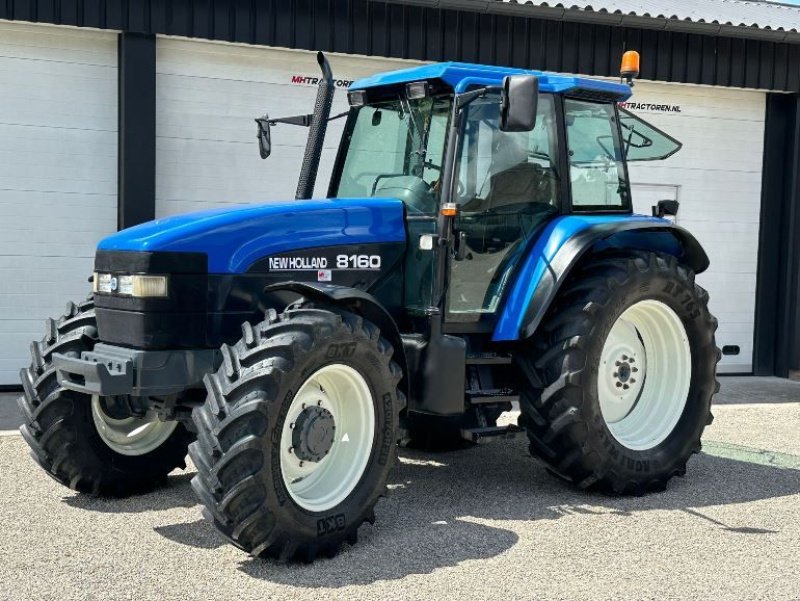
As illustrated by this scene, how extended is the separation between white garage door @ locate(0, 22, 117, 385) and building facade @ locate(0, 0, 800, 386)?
12 millimetres

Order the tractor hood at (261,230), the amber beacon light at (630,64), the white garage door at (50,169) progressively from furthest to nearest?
Result: the white garage door at (50,169), the amber beacon light at (630,64), the tractor hood at (261,230)

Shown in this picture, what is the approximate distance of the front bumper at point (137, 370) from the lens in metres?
4.71

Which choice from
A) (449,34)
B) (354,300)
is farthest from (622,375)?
(449,34)

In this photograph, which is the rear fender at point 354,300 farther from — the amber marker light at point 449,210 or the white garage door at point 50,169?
the white garage door at point 50,169

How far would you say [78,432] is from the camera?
17.5 feet

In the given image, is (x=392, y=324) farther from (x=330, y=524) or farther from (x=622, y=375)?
(x=622, y=375)

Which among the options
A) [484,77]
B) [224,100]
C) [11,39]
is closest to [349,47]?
[224,100]

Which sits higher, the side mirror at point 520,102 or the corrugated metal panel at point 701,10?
the corrugated metal panel at point 701,10

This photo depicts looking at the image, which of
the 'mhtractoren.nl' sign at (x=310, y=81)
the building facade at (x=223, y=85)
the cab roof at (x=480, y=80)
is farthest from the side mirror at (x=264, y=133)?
the 'mhtractoren.nl' sign at (x=310, y=81)

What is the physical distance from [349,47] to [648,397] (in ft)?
15.3

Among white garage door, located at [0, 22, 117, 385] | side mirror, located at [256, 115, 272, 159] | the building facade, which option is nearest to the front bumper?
side mirror, located at [256, 115, 272, 159]

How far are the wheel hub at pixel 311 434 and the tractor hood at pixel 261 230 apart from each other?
0.83 metres

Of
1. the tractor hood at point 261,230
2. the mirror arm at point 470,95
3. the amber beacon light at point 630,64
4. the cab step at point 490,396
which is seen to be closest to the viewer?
the tractor hood at point 261,230

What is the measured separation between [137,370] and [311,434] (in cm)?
87
